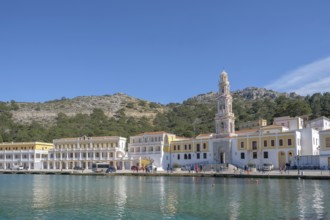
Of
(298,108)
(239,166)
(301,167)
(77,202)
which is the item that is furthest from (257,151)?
(77,202)

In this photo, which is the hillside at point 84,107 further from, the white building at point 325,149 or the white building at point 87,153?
the white building at point 325,149

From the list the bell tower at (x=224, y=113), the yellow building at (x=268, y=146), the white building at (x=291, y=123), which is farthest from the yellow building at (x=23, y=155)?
the white building at (x=291, y=123)

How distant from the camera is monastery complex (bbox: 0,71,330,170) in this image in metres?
59.6

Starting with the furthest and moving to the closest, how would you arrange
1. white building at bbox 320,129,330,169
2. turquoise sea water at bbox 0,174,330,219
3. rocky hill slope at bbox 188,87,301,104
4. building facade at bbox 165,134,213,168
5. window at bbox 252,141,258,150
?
rocky hill slope at bbox 188,87,301,104
building facade at bbox 165,134,213,168
window at bbox 252,141,258,150
white building at bbox 320,129,330,169
turquoise sea water at bbox 0,174,330,219

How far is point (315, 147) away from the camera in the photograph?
197 ft

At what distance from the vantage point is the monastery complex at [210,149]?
59625 mm

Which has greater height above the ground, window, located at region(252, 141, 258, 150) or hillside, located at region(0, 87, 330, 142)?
hillside, located at region(0, 87, 330, 142)

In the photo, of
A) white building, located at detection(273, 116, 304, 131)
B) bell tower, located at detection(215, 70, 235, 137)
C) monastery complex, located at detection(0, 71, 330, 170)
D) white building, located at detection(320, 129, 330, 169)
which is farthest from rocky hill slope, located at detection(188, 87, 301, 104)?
white building, located at detection(320, 129, 330, 169)

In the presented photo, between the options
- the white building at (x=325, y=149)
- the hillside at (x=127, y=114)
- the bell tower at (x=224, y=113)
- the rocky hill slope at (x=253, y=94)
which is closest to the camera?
the white building at (x=325, y=149)

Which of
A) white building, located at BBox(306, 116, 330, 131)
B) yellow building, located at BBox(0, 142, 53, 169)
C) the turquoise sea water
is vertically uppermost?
white building, located at BBox(306, 116, 330, 131)

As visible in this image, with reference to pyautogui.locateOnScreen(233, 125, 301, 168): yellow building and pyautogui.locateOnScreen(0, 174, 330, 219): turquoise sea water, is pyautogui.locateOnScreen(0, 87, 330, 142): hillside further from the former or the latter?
pyautogui.locateOnScreen(0, 174, 330, 219): turquoise sea water

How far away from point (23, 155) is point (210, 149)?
46.0 metres

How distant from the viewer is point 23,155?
89.9 m

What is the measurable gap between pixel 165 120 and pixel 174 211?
355ft
